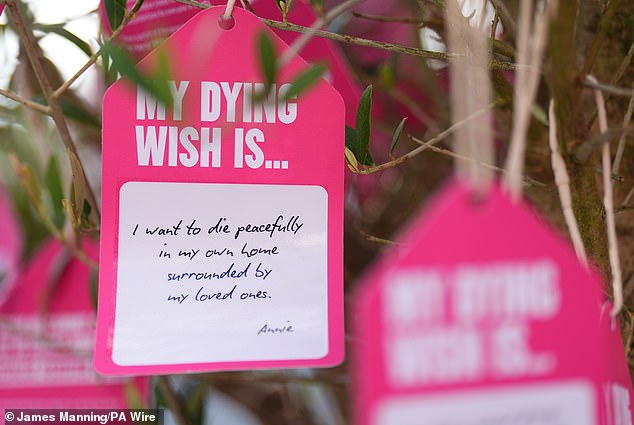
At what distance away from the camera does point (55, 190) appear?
2.98 ft

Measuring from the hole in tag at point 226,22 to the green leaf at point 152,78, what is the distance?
0.32 feet

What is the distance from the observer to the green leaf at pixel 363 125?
2.12 feet

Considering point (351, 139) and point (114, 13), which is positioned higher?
point (114, 13)

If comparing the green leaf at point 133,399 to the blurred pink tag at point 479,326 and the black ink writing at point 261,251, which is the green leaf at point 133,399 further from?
the blurred pink tag at point 479,326

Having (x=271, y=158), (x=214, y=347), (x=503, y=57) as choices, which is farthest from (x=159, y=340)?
(x=503, y=57)

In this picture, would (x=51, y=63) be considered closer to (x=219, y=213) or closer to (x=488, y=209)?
(x=219, y=213)

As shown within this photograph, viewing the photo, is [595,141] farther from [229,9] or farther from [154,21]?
[154,21]

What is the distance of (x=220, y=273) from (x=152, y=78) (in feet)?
0.56

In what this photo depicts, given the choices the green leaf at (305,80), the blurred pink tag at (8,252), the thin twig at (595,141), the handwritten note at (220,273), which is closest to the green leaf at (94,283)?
the blurred pink tag at (8,252)

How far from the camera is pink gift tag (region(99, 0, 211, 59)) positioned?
741 millimetres

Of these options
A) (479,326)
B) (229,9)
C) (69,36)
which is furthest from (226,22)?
(479,326)

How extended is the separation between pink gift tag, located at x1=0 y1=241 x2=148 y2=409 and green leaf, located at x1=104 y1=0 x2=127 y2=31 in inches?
17.1

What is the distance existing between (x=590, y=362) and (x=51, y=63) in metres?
0.85

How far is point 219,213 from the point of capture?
621 millimetres
